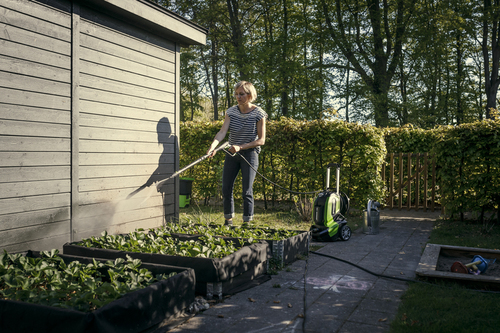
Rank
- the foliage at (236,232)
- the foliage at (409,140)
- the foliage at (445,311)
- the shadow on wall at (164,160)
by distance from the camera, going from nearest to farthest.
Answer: the foliage at (445,311) < the foliage at (236,232) < the shadow on wall at (164,160) < the foliage at (409,140)

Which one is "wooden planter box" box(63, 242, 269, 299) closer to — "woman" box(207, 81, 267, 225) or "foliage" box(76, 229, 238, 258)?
"foliage" box(76, 229, 238, 258)

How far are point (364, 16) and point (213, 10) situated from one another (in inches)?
252

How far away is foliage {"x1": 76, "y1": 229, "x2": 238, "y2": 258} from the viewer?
10.5 feet

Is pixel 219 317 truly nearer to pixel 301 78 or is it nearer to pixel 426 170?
pixel 426 170

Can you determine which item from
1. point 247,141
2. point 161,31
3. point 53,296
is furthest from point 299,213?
point 53,296

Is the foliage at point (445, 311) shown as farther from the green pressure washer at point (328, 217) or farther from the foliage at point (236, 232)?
the green pressure washer at point (328, 217)

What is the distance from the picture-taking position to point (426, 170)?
828 centimetres

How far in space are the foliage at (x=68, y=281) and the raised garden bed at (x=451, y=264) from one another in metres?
2.22

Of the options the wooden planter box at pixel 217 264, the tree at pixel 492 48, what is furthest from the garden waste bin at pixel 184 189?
the tree at pixel 492 48

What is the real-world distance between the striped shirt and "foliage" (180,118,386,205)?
2.78m

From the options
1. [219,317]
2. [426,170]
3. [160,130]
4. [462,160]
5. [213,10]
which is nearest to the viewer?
[219,317]

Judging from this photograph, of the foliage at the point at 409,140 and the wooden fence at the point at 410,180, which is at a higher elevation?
the foliage at the point at 409,140

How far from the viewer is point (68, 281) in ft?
8.34

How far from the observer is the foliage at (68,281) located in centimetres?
221
